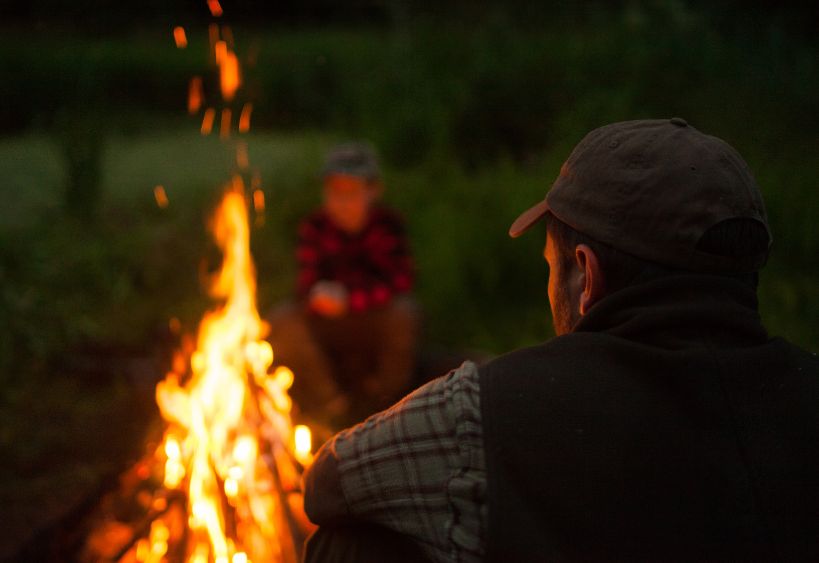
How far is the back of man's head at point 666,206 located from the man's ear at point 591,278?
12 mm

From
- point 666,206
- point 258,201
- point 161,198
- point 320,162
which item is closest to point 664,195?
point 666,206

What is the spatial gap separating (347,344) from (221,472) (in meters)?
1.72

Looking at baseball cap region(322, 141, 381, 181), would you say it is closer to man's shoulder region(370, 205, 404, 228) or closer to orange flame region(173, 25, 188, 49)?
man's shoulder region(370, 205, 404, 228)

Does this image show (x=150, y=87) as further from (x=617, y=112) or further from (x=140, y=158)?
(x=617, y=112)

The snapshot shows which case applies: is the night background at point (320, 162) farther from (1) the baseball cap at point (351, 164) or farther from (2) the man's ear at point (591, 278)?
(2) the man's ear at point (591, 278)

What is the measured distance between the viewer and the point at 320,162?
6684mm

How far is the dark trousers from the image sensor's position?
4.20 metres

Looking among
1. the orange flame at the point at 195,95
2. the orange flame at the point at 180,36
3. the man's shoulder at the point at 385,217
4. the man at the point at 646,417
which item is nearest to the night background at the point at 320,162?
the orange flame at the point at 195,95

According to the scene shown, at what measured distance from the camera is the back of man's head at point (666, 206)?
1424 mm

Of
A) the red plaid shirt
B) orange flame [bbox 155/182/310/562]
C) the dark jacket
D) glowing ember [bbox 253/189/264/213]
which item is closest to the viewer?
the dark jacket

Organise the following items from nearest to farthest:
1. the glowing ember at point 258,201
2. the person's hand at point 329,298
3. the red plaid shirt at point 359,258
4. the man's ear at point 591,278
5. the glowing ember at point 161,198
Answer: the man's ear at point 591,278 < the person's hand at point 329,298 < the red plaid shirt at point 359,258 < the glowing ember at point 258,201 < the glowing ember at point 161,198

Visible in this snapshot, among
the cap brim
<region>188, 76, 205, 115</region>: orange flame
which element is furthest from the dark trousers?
<region>188, 76, 205, 115</region>: orange flame

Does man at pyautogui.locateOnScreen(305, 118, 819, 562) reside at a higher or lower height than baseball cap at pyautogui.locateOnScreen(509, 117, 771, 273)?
lower

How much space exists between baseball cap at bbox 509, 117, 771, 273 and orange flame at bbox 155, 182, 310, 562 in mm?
1565
